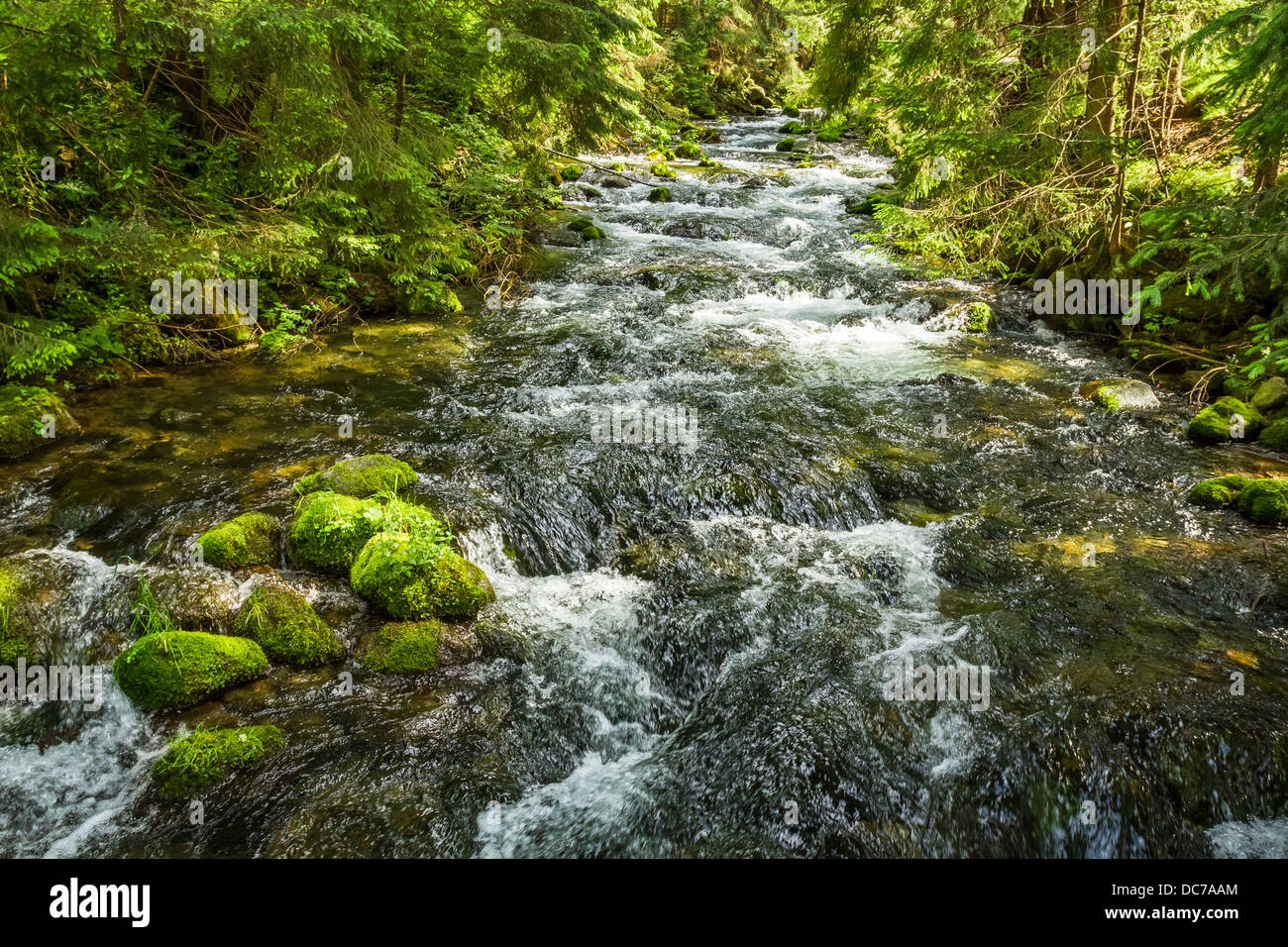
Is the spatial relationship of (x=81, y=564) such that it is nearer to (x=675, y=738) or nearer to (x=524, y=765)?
(x=524, y=765)

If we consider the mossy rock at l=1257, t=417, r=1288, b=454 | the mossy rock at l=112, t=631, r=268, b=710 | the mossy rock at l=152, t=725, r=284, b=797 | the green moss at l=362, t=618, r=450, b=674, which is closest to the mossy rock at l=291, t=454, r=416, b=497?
the green moss at l=362, t=618, r=450, b=674

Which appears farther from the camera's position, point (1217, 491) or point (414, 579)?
point (1217, 491)

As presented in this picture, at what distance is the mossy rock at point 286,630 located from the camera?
5.11 metres

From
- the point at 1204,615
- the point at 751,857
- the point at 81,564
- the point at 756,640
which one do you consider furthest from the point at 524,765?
the point at 1204,615

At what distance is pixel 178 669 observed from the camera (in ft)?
15.3

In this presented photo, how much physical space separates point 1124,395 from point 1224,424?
1194 millimetres

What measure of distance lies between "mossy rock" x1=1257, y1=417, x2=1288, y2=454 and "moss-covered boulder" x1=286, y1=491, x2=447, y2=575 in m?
9.15

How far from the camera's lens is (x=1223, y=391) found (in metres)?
9.22

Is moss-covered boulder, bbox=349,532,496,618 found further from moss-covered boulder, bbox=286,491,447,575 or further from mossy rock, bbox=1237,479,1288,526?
mossy rock, bbox=1237,479,1288,526

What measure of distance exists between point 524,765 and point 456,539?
2356 millimetres

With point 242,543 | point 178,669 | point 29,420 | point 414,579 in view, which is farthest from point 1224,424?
point 29,420

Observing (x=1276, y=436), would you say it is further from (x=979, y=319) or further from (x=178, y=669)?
(x=178, y=669)

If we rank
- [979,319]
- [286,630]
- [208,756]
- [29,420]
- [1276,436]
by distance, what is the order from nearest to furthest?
1. [208,756]
2. [286,630]
3. [29,420]
4. [1276,436]
5. [979,319]

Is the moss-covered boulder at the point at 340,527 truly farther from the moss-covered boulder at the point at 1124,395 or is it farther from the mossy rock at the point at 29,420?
the moss-covered boulder at the point at 1124,395
